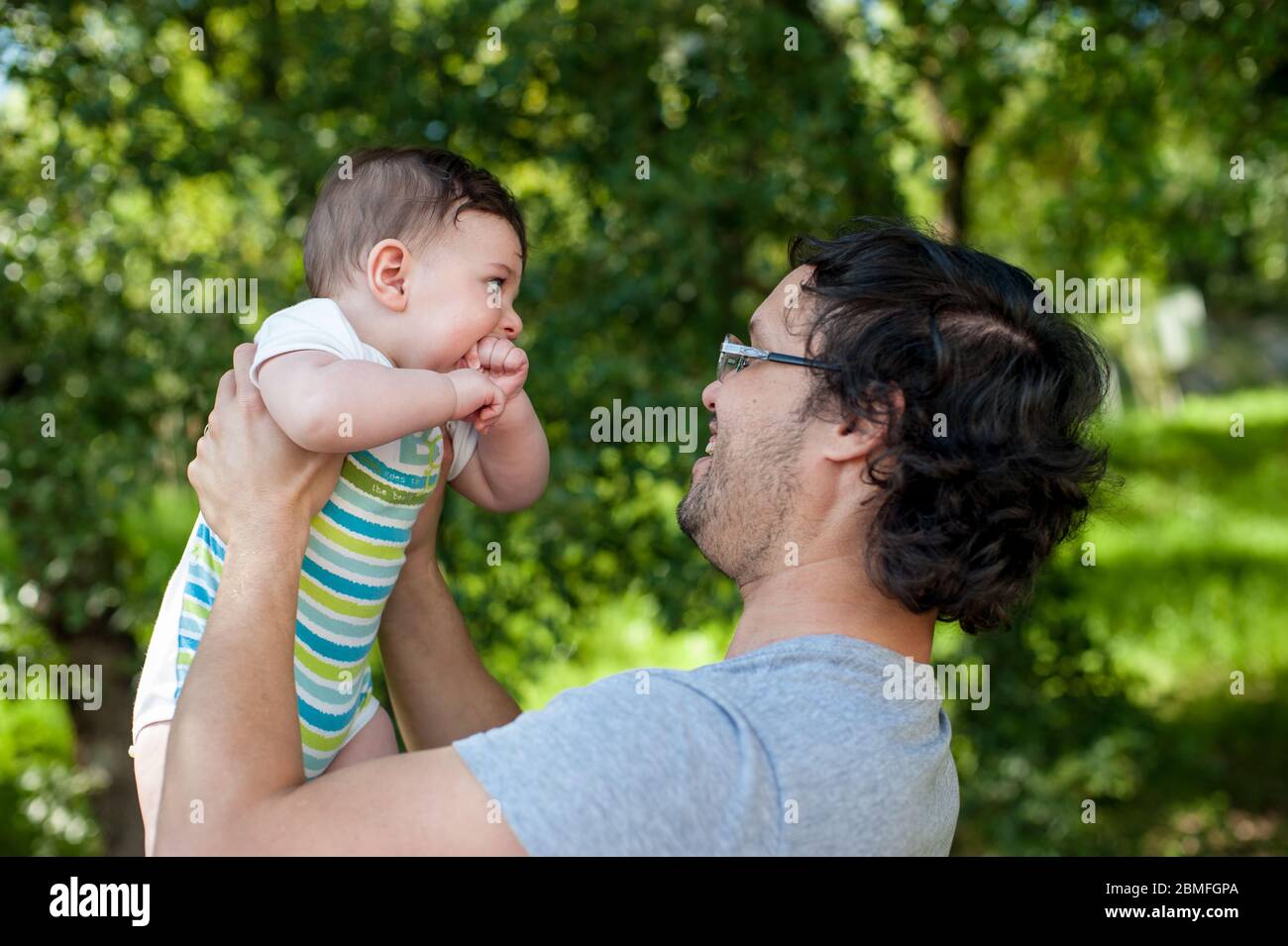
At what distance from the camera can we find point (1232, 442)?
11500 mm

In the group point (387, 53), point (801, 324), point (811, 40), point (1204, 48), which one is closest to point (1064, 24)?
point (1204, 48)

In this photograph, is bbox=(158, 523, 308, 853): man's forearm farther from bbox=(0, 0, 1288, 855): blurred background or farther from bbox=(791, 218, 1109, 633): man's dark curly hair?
bbox=(0, 0, 1288, 855): blurred background

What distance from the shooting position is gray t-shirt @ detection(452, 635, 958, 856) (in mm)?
1471

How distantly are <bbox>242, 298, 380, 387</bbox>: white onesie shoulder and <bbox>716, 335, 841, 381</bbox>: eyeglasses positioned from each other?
21.6 inches

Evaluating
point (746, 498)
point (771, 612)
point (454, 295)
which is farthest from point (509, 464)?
point (771, 612)

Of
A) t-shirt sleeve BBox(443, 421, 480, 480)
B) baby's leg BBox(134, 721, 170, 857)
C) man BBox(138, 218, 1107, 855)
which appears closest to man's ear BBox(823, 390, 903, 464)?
man BBox(138, 218, 1107, 855)

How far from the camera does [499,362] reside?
6.59 feet

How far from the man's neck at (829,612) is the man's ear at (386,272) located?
2.36 ft

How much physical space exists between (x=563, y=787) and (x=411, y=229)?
3.11 ft

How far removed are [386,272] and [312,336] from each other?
7.7 inches

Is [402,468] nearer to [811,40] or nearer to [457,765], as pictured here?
[457,765]

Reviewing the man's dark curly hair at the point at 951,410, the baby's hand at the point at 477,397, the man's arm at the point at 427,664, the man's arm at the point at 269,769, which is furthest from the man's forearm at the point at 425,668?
the man's dark curly hair at the point at 951,410

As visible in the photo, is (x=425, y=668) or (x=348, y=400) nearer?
(x=348, y=400)

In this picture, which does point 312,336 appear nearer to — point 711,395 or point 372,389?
point 372,389
